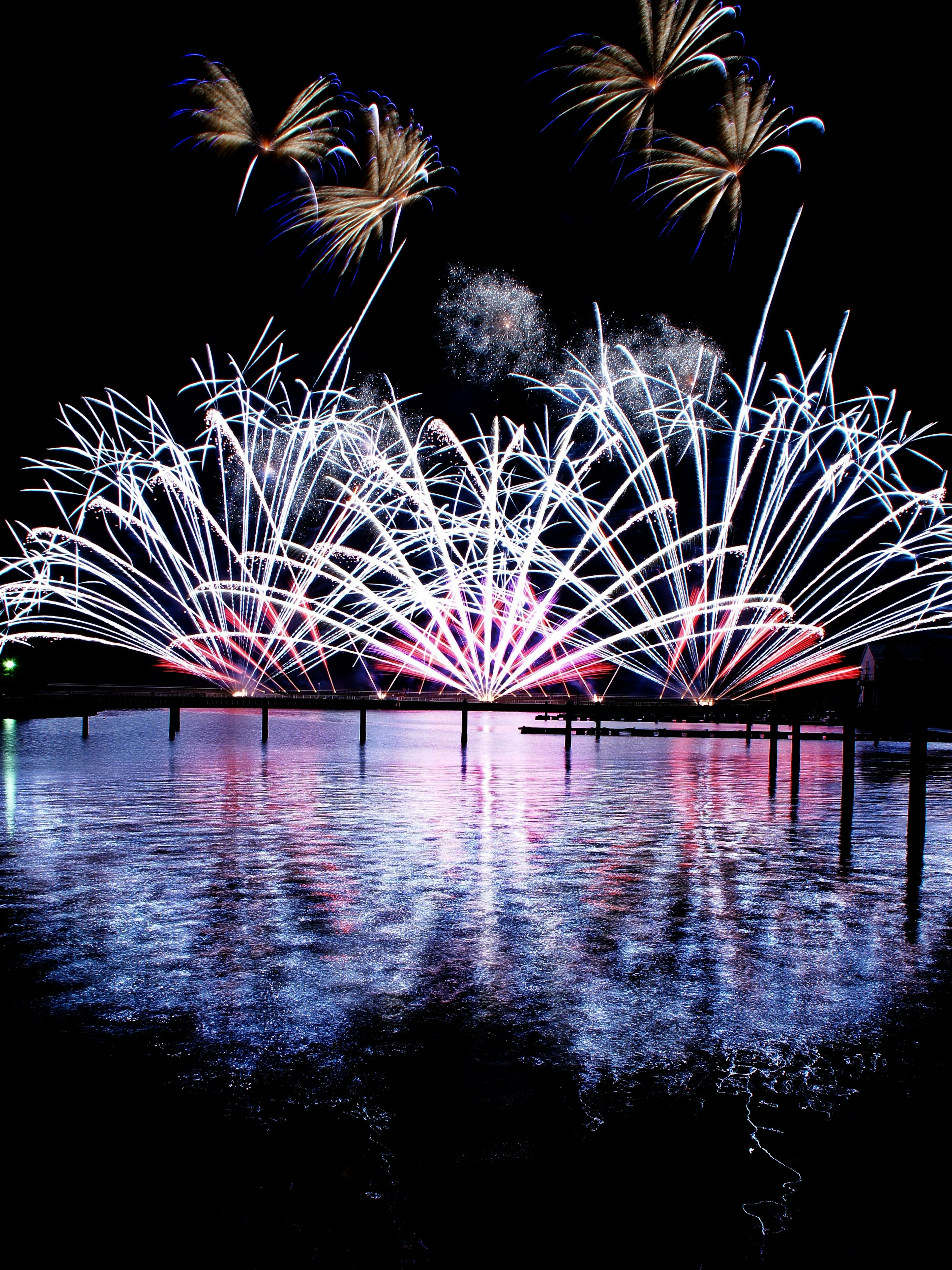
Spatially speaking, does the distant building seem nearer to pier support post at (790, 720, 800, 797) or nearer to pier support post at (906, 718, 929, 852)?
pier support post at (906, 718, 929, 852)

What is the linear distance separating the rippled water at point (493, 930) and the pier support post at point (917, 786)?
354 millimetres

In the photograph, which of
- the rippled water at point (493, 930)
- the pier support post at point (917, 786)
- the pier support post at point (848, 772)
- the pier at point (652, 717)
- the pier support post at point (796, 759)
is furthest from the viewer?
the pier support post at point (796, 759)

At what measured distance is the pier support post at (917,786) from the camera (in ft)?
27.6

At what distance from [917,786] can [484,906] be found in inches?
168

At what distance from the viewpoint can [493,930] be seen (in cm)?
652

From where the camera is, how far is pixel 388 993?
5.16 meters

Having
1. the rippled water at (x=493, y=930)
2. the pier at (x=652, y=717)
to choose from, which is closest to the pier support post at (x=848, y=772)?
the pier at (x=652, y=717)

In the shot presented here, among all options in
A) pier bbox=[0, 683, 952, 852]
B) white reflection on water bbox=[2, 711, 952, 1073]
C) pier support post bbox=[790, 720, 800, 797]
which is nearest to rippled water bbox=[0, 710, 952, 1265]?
white reflection on water bbox=[2, 711, 952, 1073]

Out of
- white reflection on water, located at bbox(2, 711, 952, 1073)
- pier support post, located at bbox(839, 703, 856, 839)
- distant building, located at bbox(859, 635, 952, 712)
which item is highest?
distant building, located at bbox(859, 635, 952, 712)

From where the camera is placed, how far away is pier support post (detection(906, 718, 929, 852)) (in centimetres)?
841

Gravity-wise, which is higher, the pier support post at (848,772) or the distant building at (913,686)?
the distant building at (913,686)

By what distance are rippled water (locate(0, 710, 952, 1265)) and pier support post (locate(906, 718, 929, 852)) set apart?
0.35m

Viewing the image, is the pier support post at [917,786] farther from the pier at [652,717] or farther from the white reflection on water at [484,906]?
the white reflection on water at [484,906]

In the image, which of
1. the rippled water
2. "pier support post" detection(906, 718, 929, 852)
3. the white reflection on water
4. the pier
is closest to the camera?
the rippled water
